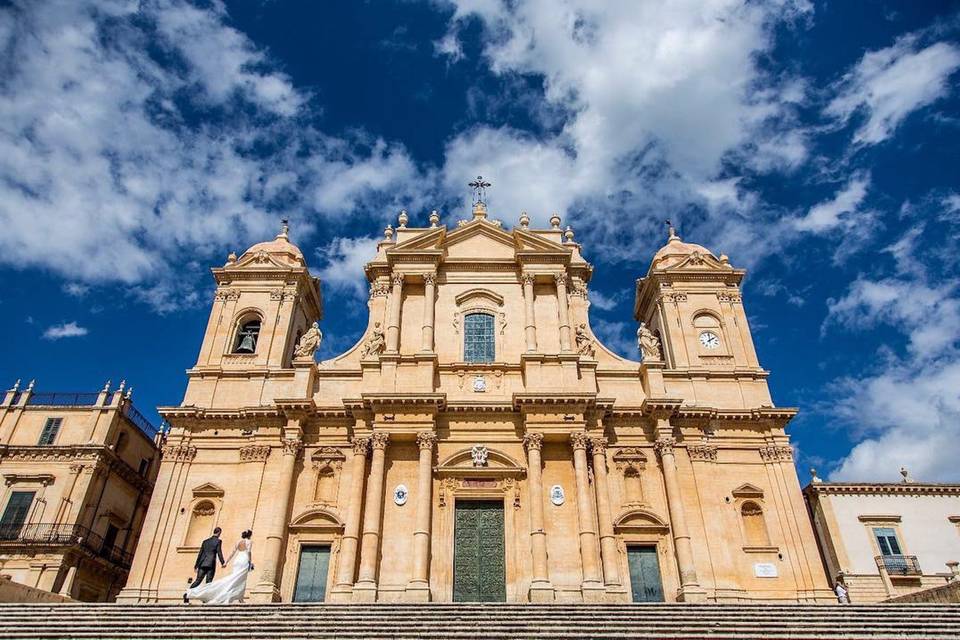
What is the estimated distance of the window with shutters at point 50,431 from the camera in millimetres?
27503

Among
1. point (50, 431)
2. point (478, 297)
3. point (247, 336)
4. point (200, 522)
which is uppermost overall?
point (478, 297)

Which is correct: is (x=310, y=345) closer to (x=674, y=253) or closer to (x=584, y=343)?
(x=584, y=343)

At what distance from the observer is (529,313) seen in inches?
930

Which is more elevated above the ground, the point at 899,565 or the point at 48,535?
the point at 48,535

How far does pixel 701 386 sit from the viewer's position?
23250 mm

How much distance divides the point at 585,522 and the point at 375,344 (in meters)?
9.16

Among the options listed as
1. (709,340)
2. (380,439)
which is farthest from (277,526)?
(709,340)

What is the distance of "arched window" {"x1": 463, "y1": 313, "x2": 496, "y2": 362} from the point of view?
2362 centimetres

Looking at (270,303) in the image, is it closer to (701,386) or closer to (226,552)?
(226,552)

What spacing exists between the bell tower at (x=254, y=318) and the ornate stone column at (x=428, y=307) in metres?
5.14

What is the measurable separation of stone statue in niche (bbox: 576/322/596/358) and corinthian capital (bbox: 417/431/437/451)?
6038mm

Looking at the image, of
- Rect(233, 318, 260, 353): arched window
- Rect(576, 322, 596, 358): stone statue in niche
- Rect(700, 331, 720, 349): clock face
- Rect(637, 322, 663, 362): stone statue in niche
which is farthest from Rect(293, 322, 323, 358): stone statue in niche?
Rect(700, 331, 720, 349): clock face

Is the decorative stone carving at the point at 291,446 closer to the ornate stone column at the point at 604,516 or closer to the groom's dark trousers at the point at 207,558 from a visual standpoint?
the groom's dark trousers at the point at 207,558

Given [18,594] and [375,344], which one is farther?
[375,344]
